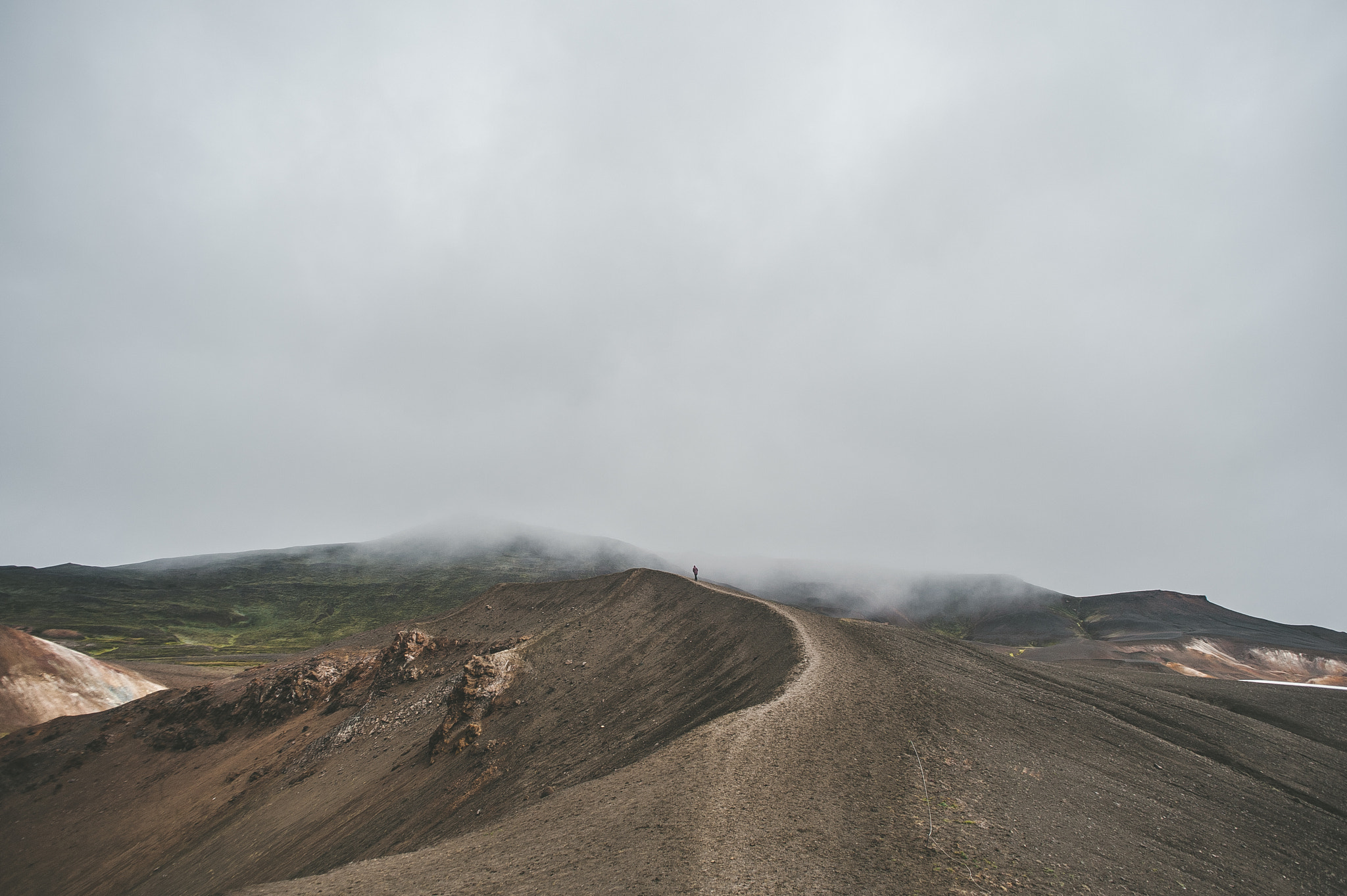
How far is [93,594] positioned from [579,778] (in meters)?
210

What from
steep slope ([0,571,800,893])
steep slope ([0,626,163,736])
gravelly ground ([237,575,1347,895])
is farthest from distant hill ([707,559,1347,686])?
steep slope ([0,626,163,736])

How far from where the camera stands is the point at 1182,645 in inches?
3487

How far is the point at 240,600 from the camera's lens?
15650cm

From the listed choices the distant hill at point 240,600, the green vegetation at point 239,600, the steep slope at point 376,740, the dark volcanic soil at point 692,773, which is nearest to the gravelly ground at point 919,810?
the dark volcanic soil at point 692,773

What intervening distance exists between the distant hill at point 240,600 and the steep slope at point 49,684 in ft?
132

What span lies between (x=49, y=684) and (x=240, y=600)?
400ft

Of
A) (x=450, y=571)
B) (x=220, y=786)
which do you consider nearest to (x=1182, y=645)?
(x=220, y=786)

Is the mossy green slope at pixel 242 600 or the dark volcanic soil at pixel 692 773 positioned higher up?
the dark volcanic soil at pixel 692 773

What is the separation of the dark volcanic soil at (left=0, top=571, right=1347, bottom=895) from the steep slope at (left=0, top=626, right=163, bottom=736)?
36.4 feet

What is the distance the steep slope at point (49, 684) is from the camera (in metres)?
50.9

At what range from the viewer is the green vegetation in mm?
117750

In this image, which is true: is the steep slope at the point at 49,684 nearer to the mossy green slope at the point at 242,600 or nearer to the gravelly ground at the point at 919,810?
the mossy green slope at the point at 242,600

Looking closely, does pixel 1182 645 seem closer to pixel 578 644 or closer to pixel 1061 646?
pixel 1061 646

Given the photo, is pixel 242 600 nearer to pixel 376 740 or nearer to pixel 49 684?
pixel 49 684
